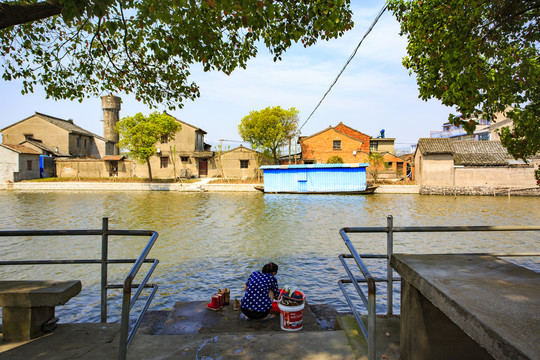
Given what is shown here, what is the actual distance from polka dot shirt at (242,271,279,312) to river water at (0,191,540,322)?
95.5 inches

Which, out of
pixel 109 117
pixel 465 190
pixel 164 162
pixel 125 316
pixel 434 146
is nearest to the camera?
pixel 125 316

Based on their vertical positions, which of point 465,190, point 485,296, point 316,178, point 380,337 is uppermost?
point 316,178

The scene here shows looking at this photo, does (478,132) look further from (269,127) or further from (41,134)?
(41,134)

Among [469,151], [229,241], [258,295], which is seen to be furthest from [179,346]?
[469,151]

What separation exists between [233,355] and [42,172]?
4984 centimetres

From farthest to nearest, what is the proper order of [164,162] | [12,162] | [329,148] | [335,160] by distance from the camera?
[164,162]
[329,148]
[335,160]
[12,162]

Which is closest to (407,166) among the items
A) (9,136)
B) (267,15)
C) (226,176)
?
(226,176)

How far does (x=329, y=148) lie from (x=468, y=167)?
54.2ft

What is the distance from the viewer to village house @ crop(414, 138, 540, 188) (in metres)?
35.6

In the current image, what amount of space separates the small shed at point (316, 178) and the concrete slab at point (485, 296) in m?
32.0

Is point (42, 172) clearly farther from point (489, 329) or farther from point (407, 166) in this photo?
point (489, 329)

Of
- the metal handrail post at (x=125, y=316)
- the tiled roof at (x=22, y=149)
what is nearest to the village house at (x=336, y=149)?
the tiled roof at (x=22, y=149)

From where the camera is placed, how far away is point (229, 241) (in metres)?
14.1

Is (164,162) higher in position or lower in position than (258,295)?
higher
